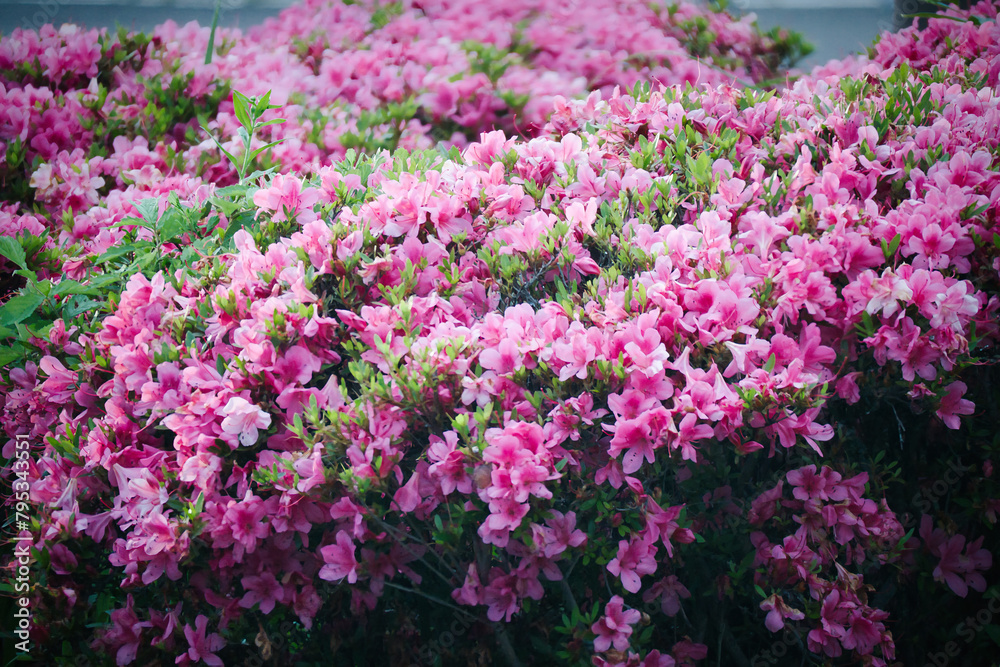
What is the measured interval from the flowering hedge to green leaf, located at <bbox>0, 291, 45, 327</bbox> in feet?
0.06

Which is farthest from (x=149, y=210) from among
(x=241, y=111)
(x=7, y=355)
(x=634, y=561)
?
(x=634, y=561)

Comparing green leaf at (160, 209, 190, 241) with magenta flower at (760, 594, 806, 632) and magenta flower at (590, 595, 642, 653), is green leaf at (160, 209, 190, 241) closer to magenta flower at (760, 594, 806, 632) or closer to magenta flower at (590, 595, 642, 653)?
magenta flower at (590, 595, 642, 653)

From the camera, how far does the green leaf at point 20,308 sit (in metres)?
2.27

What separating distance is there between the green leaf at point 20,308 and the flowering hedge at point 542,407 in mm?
19

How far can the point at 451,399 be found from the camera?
1.76m

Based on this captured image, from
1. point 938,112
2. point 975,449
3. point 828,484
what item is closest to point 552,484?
point 828,484

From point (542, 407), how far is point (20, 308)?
1717 mm

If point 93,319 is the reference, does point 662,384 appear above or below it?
above

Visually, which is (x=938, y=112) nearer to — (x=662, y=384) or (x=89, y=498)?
(x=662, y=384)

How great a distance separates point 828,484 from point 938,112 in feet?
5.14

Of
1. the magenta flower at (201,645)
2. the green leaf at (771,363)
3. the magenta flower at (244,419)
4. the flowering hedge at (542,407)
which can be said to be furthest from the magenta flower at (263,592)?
the green leaf at (771,363)

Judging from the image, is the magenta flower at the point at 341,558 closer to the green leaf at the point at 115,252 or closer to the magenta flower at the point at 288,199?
the magenta flower at the point at 288,199

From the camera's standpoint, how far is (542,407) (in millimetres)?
1853

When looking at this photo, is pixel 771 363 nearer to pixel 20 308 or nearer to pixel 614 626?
pixel 614 626
